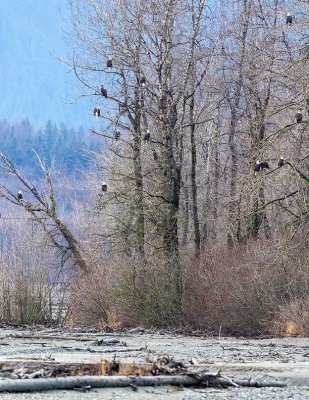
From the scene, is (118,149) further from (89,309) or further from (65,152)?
(65,152)

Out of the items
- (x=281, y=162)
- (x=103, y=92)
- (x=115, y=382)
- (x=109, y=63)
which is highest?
(x=109, y=63)

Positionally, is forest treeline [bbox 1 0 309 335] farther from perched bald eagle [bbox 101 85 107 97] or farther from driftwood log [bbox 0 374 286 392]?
driftwood log [bbox 0 374 286 392]

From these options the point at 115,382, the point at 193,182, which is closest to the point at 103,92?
the point at 193,182

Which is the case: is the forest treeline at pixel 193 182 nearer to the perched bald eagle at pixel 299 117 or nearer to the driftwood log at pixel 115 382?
the perched bald eagle at pixel 299 117

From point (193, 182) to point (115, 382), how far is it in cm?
2826

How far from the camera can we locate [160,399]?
26.2 feet

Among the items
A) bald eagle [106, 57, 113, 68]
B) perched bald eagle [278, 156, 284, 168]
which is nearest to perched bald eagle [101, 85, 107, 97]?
bald eagle [106, 57, 113, 68]

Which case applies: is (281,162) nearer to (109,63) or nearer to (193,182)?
(109,63)

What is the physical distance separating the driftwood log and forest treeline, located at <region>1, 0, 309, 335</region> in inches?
583

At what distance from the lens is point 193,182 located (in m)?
36.6

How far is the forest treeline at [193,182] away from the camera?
85.2 ft

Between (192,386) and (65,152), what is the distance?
161 m

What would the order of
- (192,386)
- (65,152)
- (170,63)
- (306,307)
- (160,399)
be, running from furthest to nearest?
1. (65,152)
2. (170,63)
3. (306,307)
4. (192,386)
5. (160,399)

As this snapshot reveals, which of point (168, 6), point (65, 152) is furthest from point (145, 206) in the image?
point (65, 152)
